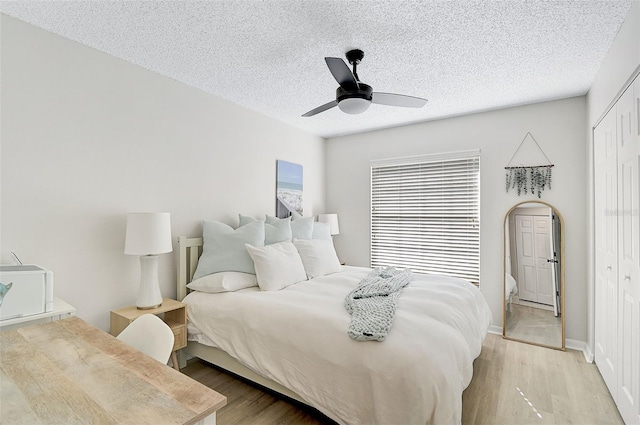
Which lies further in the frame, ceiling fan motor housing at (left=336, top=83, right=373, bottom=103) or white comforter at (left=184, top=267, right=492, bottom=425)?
ceiling fan motor housing at (left=336, top=83, right=373, bottom=103)

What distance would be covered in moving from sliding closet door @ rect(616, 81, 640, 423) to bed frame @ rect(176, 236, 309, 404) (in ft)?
6.53

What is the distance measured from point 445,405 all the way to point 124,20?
293 cm

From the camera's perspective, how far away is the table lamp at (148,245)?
2.30m

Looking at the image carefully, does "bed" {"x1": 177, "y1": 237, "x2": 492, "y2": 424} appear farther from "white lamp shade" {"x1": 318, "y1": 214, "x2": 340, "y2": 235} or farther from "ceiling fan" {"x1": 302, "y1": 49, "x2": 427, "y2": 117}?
"white lamp shade" {"x1": 318, "y1": 214, "x2": 340, "y2": 235}

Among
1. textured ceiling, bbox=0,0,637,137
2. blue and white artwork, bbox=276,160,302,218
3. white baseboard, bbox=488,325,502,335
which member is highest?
textured ceiling, bbox=0,0,637,137

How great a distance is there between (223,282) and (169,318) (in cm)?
56

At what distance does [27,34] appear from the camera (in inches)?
80.8

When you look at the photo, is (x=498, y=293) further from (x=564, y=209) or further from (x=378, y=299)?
(x=378, y=299)

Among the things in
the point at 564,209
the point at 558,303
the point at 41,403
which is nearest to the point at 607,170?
the point at 564,209

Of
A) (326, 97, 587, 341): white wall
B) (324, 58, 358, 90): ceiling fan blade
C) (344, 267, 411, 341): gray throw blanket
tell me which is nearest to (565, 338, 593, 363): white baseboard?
(326, 97, 587, 341): white wall

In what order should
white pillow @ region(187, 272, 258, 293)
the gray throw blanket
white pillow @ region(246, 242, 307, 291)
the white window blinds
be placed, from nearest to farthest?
1. the gray throw blanket
2. white pillow @ region(187, 272, 258, 293)
3. white pillow @ region(246, 242, 307, 291)
4. the white window blinds

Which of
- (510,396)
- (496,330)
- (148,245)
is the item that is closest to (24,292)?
(148,245)

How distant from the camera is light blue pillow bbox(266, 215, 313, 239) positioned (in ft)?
11.9

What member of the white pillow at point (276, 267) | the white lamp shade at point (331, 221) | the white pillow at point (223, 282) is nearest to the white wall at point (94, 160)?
the white pillow at point (223, 282)
